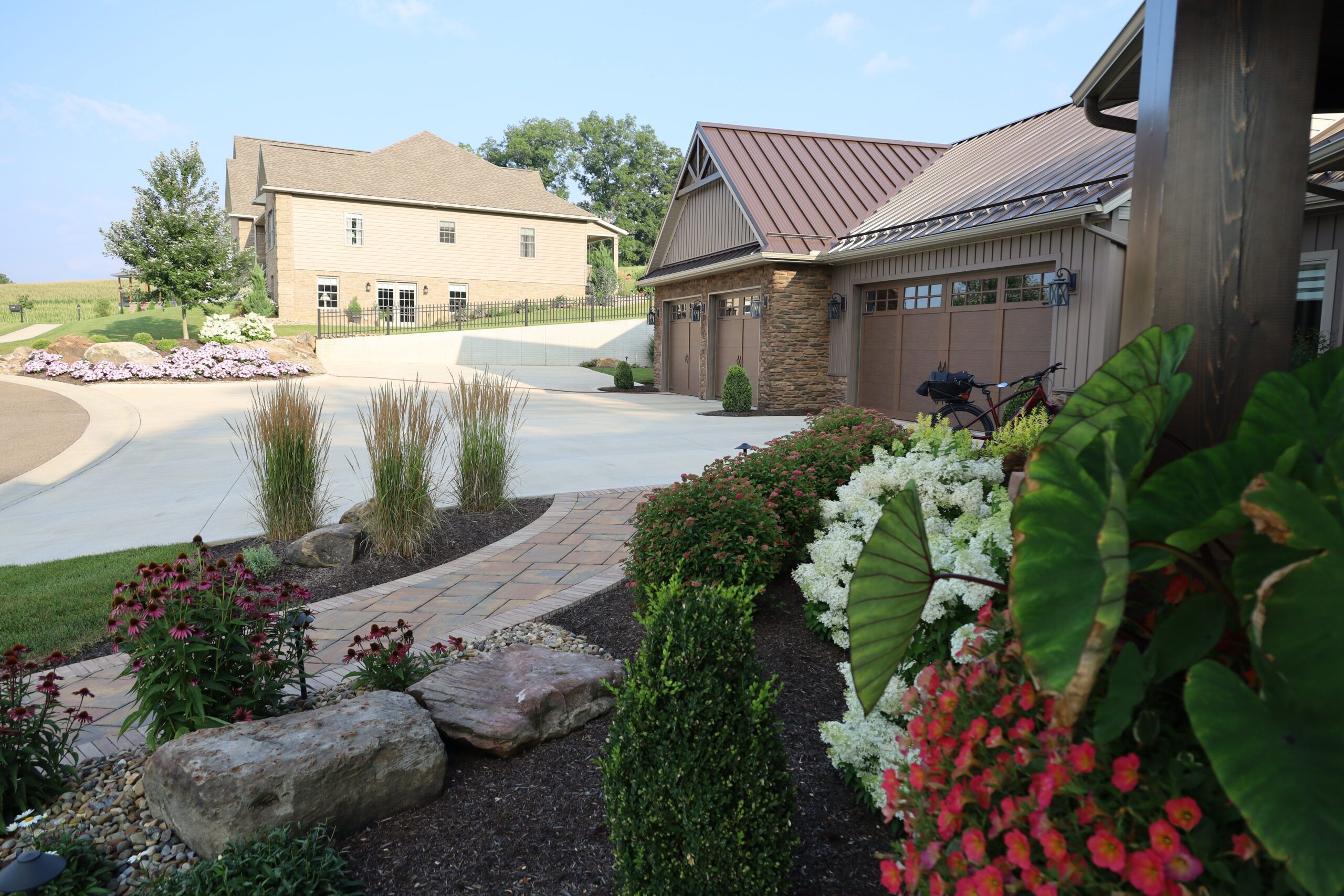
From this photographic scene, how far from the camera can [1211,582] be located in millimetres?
982

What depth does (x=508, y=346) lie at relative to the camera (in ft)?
81.3

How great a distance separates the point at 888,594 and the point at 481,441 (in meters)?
5.35

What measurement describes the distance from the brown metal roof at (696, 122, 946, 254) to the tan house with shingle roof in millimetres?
16211

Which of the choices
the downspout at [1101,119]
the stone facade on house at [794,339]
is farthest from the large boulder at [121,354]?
the downspout at [1101,119]

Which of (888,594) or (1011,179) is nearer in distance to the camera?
(888,594)

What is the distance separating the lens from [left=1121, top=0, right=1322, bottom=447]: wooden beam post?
1.50m

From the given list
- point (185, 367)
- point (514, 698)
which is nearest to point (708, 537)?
point (514, 698)

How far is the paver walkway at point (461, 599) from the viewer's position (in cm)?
337

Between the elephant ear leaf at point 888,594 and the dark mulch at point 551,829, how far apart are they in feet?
3.31

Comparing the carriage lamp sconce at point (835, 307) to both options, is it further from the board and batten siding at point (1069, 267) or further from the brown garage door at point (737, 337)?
the board and batten siding at point (1069, 267)

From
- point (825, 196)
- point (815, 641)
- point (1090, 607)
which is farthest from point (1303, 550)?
point (825, 196)

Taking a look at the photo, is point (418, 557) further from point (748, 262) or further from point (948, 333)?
point (748, 262)

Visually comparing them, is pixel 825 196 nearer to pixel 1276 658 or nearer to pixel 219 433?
pixel 219 433

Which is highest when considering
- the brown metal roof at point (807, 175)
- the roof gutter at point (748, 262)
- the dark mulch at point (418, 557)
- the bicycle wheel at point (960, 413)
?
the brown metal roof at point (807, 175)
